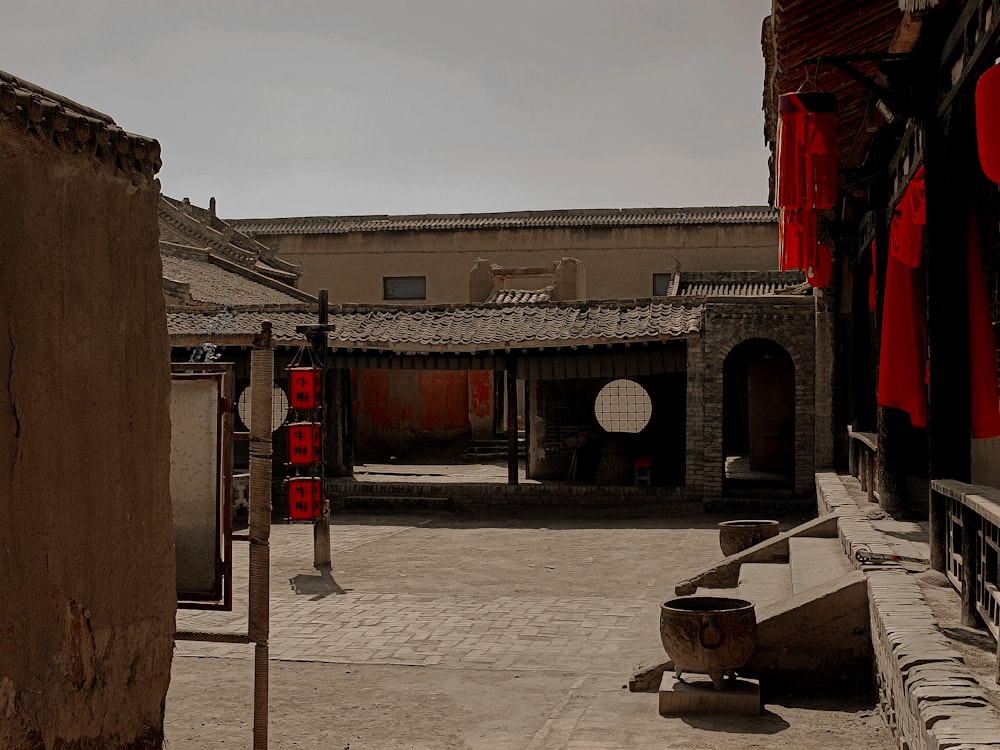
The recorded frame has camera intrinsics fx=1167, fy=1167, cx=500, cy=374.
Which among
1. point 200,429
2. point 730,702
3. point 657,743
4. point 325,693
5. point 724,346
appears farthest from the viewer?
point 724,346

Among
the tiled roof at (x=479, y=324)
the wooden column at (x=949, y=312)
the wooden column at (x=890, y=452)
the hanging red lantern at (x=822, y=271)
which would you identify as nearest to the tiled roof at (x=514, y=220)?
the tiled roof at (x=479, y=324)

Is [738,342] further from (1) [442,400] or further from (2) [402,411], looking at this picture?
(2) [402,411]

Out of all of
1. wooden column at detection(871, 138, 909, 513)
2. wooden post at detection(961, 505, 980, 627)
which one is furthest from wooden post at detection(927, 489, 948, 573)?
wooden column at detection(871, 138, 909, 513)

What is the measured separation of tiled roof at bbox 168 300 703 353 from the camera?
62.0ft

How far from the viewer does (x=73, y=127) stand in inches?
153

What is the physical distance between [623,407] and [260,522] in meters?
15.9

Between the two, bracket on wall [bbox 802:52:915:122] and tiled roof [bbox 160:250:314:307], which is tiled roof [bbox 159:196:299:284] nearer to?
tiled roof [bbox 160:250:314:307]

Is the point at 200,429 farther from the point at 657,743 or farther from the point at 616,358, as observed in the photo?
the point at 616,358

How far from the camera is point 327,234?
118 feet

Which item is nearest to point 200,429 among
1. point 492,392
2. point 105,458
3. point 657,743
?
point 105,458

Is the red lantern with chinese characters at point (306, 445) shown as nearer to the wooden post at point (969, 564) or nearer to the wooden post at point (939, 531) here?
the wooden post at point (939, 531)

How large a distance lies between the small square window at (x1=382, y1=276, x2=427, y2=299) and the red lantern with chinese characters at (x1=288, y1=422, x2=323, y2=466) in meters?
21.7

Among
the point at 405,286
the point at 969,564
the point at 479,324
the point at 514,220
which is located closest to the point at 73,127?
the point at 969,564

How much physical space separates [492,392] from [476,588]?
16.6 m
